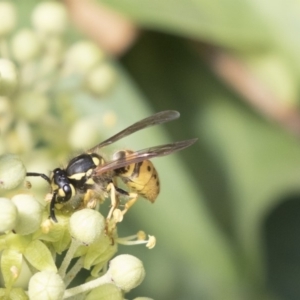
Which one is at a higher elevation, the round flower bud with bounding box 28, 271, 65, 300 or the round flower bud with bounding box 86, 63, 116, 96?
the round flower bud with bounding box 86, 63, 116, 96

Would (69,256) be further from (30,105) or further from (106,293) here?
(30,105)

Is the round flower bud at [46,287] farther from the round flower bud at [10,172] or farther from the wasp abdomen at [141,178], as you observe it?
the wasp abdomen at [141,178]

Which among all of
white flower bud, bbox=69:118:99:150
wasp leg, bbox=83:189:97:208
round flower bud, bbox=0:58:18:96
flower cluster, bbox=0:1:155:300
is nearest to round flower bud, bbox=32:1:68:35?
flower cluster, bbox=0:1:155:300

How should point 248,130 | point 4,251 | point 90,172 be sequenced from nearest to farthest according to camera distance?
point 4,251, point 90,172, point 248,130

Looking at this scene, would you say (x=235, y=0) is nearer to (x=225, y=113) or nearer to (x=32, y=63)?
(x=225, y=113)

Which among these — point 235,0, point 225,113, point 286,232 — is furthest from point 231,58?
point 286,232

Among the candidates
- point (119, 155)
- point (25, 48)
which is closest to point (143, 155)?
point (119, 155)

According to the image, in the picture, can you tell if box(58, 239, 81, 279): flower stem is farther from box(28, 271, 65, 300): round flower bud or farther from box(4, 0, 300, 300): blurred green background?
box(4, 0, 300, 300): blurred green background
